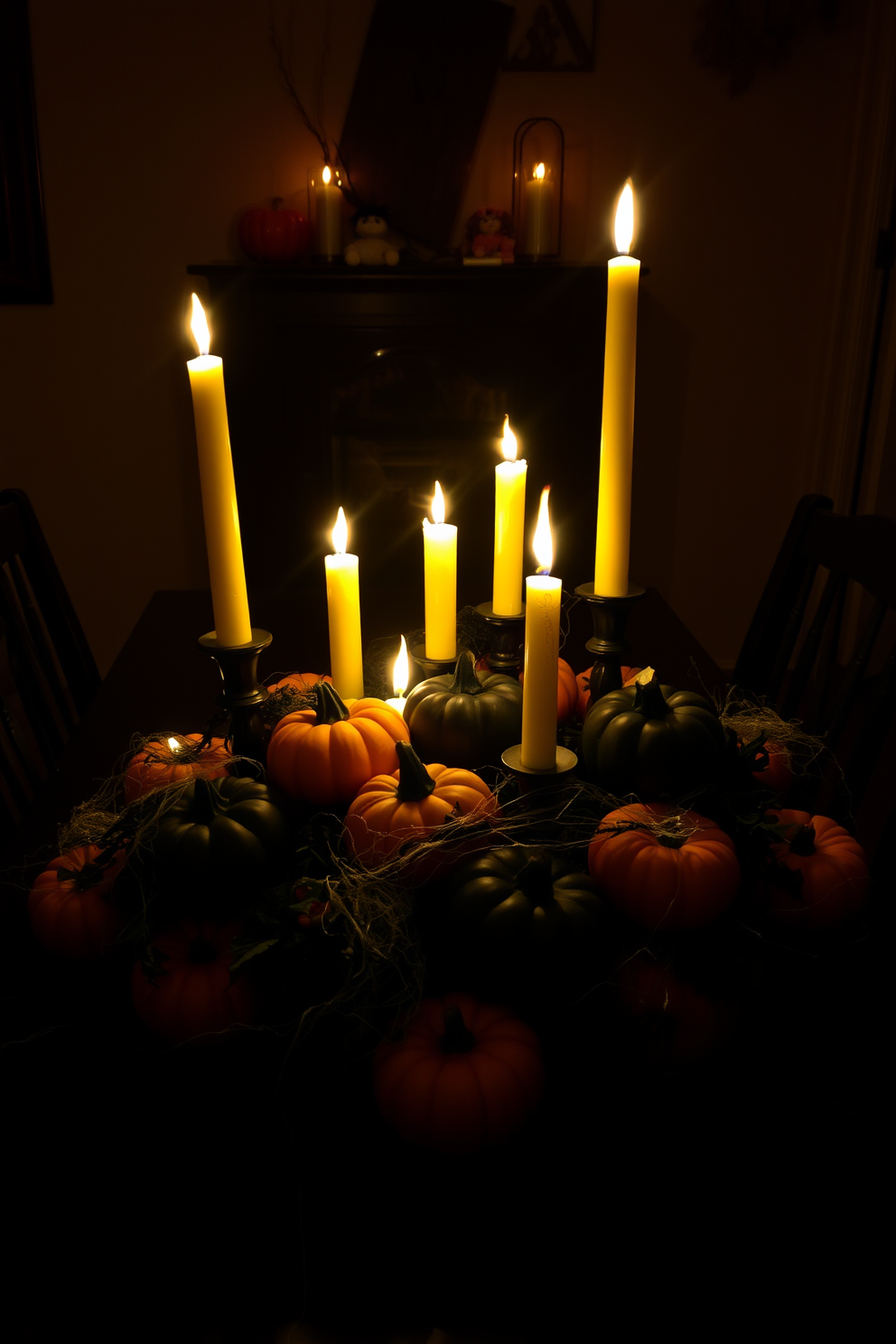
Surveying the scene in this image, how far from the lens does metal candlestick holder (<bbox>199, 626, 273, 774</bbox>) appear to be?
0.76 metres

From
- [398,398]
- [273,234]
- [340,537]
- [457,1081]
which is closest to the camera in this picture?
[457,1081]

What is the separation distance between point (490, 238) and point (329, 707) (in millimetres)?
2456

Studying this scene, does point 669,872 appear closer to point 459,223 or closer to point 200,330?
point 200,330

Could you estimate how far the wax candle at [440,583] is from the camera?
847 millimetres

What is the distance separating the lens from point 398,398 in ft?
9.58

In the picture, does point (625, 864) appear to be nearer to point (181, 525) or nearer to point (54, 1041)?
point (54, 1041)

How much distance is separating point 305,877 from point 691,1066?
28 centimetres

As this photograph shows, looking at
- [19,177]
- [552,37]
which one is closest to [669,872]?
[552,37]

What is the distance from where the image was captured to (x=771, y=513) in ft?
10.8

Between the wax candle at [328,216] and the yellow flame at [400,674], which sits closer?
the yellow flame at [400,674]

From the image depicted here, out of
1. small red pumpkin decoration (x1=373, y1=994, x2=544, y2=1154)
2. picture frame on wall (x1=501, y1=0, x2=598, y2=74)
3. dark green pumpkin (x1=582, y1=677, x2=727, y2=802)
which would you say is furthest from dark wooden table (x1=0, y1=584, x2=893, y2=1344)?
picture frame on wall (x1=501, y1=0, x2=598, y2=74)

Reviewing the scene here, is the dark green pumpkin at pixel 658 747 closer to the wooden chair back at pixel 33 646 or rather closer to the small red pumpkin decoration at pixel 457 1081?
the small red pumpkin decoration at pixel 457 1081

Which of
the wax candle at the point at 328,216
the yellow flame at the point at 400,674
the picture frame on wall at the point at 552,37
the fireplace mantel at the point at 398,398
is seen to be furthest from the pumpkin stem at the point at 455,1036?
the picture frame on wall at the point at 552,37

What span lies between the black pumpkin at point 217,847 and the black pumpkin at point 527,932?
0.13 metres
